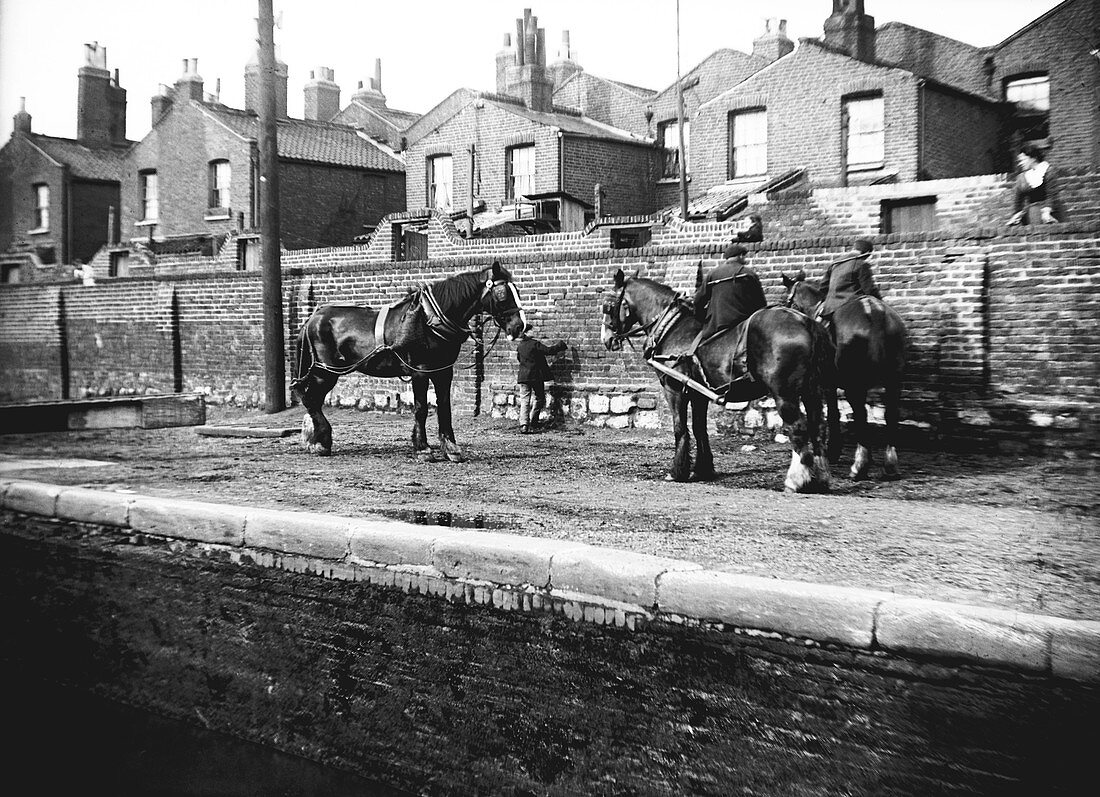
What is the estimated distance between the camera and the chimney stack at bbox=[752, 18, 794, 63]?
103 ft

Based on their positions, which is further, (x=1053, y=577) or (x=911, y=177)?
(x=911, y=177)

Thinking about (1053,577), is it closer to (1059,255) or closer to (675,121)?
(1059,255)

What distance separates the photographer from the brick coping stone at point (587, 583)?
3854mm

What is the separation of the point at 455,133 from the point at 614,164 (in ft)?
17.6

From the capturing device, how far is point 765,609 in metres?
4.39

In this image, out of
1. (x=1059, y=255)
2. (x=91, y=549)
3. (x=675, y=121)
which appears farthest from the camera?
(x=675, y=121)

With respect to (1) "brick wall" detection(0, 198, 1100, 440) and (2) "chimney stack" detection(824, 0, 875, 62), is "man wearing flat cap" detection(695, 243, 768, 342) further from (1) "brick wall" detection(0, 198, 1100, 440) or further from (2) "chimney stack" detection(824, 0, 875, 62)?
(2) "chimney stack" detection(824, 0, 875, 62)

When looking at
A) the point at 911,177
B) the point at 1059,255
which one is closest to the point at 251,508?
the point at 1059,255

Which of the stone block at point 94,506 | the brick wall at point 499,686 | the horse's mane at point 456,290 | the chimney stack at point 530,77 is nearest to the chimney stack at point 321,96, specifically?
the chimney stack at point 530,77

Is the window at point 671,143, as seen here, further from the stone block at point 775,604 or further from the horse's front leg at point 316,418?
the stone block at point 775,604

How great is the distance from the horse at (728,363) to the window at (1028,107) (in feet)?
49.8

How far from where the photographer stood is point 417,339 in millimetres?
9844

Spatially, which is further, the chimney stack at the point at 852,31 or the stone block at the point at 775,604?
the chimney stack at the point at 852,31

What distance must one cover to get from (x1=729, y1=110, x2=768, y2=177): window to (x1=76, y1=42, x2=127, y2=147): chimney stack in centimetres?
2454
